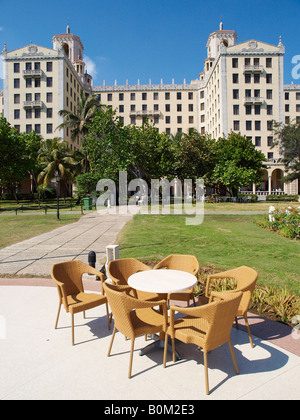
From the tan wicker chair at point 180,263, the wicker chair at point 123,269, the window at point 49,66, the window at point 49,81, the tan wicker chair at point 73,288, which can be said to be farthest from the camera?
the window at point 49,81

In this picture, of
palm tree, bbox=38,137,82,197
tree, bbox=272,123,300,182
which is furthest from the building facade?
palm tree, bbox=38,137,82,197

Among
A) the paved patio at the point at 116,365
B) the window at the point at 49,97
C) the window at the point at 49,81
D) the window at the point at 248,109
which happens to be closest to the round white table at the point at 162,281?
the paved patio at the point at 116,365

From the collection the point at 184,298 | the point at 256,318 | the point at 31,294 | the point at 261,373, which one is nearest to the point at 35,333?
the point at 31,294

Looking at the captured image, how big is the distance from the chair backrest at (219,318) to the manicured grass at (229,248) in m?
3.28

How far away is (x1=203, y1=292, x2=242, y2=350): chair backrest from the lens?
3.16m

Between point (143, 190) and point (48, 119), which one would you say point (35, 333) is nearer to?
point (143, 190)

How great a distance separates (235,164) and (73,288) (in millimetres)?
36485

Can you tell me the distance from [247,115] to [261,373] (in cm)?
5814

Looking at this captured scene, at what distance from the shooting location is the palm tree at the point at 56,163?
3712 cm

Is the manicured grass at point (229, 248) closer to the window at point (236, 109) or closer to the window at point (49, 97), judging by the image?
the window at point (236, 109)

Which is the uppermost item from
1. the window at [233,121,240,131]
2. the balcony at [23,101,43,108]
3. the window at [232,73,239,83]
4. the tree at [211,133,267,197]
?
the window at [232,73,239,83]

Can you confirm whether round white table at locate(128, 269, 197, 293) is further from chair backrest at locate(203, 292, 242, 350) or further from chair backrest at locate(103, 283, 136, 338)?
chair backrest at locate(203, 292, 242, 350)

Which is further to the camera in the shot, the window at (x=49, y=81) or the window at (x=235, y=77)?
the window at (x=235, y=77)
